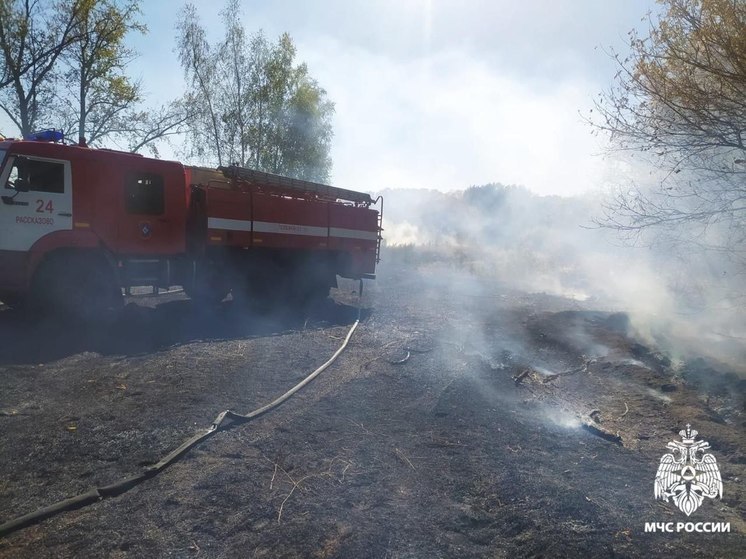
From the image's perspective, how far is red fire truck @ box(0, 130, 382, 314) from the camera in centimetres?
814

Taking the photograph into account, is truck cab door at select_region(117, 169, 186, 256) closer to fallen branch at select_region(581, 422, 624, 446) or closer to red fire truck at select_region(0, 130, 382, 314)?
red fire truck at select_region(0, 130, 382, 314)

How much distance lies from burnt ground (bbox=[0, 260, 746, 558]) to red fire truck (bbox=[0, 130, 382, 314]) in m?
1.03

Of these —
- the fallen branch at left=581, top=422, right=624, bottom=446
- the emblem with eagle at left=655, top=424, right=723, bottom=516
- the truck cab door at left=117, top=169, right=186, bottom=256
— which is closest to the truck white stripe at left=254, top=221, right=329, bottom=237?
the truck cab door at left=117, top=169, right=186, bottom=256

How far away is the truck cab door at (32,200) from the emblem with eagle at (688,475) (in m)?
9.34

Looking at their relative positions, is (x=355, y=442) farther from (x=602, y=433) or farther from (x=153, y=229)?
(x=153, y=229)

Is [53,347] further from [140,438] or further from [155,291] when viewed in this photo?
[140,438]

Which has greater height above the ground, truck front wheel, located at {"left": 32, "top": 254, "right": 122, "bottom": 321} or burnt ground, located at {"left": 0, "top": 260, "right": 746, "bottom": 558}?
truck front wheel, located at {"left": 32, "top": 254, "right": 122, "bottom": 321}

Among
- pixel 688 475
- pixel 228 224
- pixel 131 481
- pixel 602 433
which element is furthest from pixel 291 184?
pixel 688 475

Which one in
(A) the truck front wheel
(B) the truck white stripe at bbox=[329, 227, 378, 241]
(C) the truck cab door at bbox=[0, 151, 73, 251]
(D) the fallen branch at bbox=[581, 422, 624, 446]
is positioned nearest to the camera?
(D) the fallen branch at bbox=[581, 422, 624, 446]

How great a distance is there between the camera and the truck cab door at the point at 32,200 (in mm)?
7918

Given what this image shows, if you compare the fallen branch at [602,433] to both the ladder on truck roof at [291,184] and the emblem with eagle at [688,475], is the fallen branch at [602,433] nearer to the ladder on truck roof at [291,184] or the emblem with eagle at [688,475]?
the emblem with eagle at [688,475]

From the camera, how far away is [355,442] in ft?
16.1

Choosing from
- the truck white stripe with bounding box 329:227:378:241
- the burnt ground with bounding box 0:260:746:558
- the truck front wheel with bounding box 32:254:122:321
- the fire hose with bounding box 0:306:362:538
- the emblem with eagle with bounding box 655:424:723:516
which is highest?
the truck white stripe with bounding box 329:227:378:241

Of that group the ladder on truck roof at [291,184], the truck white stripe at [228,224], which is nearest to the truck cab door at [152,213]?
the truck white stripe at [228,224]
